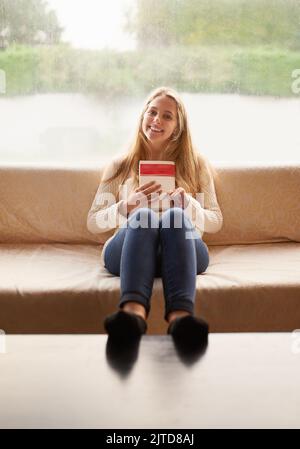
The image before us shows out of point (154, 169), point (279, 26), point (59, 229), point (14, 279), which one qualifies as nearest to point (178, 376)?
point (14, 279)

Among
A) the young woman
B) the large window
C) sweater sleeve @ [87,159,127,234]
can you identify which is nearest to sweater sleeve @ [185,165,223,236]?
the young woman

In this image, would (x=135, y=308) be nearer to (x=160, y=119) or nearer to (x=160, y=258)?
(x=160, y=258)

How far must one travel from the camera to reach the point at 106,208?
190cm

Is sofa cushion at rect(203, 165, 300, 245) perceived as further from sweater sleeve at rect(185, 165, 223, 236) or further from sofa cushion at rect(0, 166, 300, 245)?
sweater sleeve at rect(185, 165, 223, 236)

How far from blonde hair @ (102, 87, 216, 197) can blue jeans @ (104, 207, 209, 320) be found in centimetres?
36

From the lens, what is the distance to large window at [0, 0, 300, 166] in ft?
7.30

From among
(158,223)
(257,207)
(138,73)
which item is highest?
(138,73)

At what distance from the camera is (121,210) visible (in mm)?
1773

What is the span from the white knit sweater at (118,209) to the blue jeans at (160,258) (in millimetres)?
192

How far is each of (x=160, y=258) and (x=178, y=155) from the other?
1.80ft

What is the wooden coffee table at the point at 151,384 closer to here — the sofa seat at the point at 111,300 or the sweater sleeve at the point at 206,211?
the sofa seat at the point at 111,300

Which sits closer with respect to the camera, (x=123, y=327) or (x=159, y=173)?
(x=123, y=327)

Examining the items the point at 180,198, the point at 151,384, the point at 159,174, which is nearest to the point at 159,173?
the point at 159,174

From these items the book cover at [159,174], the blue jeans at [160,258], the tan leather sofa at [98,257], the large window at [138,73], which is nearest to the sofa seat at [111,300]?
the tan leather sofa at [98,257]
